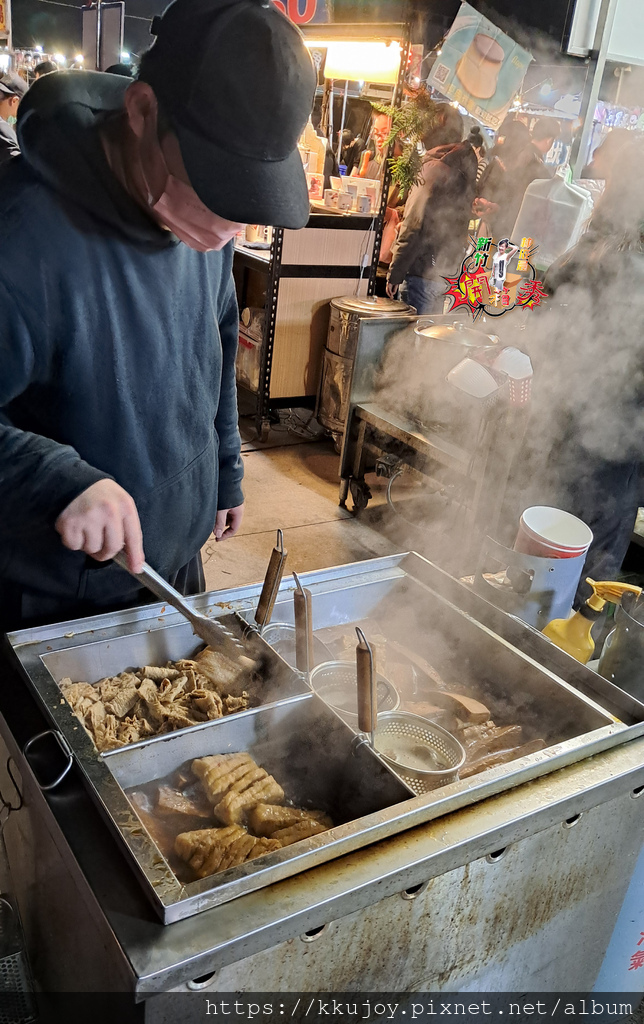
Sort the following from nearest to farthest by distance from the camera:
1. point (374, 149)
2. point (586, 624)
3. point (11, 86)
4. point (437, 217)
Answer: point (586, 624), point (11, 86), point (437, 217), point (374, 149)

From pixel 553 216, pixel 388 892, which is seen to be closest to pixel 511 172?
pixel 553 216

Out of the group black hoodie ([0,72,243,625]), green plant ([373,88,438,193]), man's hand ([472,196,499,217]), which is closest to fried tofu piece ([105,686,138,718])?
black hoodie ([0,72,243,625])

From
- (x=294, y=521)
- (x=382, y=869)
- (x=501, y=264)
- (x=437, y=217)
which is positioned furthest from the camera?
(x=437, y=217)

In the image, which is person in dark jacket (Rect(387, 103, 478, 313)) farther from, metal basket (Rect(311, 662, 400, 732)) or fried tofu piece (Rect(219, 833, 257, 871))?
fried tofu piece (Rect(219, 833, 257, 871))

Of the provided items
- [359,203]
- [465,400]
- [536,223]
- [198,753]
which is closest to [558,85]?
[359,203]

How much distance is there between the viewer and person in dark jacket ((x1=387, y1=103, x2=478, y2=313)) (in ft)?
20.6

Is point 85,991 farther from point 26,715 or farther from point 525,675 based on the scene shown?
point 525,675

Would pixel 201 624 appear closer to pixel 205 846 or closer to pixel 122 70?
pixel 205 846

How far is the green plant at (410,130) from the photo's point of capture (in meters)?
5.98

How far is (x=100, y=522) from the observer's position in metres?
1.48

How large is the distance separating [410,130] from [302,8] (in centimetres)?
190

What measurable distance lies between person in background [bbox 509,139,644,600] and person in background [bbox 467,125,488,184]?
3.20 metres

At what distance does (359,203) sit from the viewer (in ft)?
21.3

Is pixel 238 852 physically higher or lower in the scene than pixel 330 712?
lower
